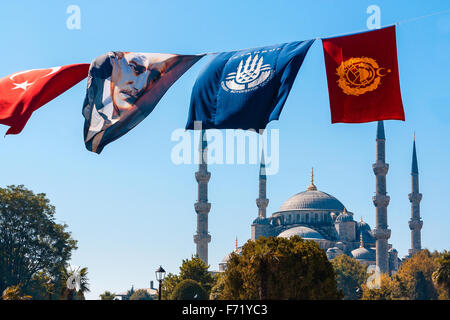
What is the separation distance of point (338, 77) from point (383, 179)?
378ft

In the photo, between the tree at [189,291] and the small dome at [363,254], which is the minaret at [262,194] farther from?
the tree at [189,291]

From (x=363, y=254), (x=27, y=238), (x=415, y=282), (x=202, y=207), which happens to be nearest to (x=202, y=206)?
(x=202, y=207)

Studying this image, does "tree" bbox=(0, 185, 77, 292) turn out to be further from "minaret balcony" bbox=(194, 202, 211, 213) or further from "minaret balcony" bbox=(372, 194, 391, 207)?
"minaret balcony" bbox=(372, 194, 391, 207)

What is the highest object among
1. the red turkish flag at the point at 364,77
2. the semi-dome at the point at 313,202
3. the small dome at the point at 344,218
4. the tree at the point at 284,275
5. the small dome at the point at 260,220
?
the semi-dome at the point at 313,202

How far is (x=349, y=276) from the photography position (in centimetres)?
12925

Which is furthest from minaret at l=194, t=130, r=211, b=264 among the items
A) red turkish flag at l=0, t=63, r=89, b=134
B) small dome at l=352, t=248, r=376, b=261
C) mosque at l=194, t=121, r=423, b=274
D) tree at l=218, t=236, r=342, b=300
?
red turkish flag at l=0, t=63, r=89, b=134

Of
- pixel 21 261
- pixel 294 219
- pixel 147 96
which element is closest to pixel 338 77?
pixel 147 96

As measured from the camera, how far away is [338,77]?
21000mm

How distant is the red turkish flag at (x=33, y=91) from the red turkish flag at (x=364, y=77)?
7.96 metres

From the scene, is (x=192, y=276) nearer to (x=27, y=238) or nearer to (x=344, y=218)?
Result: (x=27, y=238)

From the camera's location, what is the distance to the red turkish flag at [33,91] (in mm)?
23969

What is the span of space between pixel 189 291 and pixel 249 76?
5778cm

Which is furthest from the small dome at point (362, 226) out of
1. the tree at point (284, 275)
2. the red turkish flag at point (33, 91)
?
the red turkish flag at point (33, 91)
